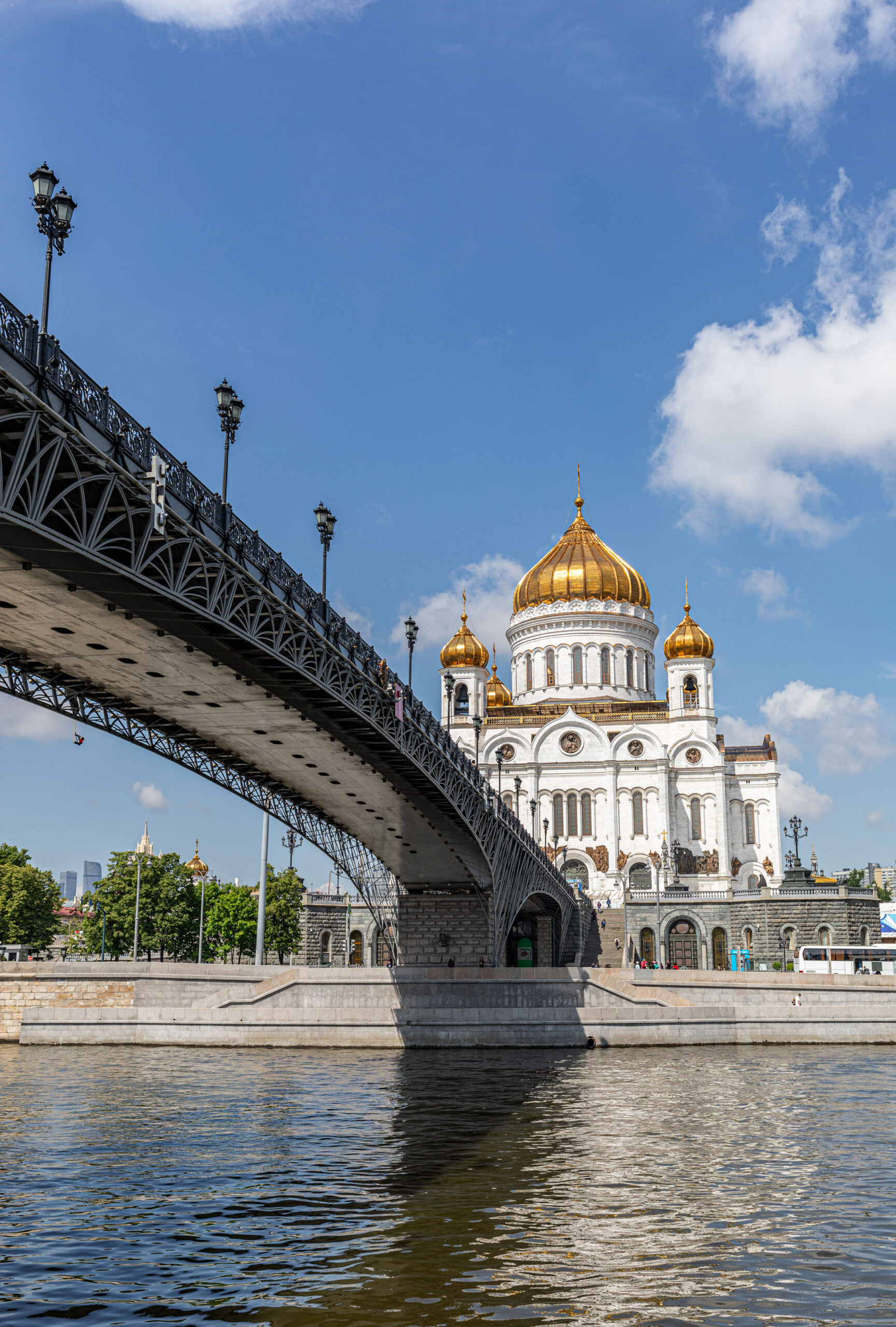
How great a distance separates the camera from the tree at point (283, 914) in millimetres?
80812

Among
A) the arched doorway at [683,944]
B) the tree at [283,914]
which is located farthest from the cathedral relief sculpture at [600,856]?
the tree at [283,914]

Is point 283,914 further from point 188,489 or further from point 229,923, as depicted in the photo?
point 188,489

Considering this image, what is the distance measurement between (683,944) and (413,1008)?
42209mm

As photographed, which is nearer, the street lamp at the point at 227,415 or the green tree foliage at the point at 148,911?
the street lamp at the point at 227,415

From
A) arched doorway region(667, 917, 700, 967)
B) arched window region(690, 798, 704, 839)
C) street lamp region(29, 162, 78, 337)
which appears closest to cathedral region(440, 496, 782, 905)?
arched window region(690, 798, 704, 839)

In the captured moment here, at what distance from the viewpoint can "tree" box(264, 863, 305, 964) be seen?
80.8 meters

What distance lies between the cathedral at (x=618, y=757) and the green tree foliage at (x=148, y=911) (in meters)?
25.9

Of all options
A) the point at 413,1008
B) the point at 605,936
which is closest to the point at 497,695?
the point at 605,936

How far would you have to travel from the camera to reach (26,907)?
68.4 metres

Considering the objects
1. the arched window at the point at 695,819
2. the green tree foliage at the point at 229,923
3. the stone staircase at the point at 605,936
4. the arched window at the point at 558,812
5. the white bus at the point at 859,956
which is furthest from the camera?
the arched window at the point at 558,812

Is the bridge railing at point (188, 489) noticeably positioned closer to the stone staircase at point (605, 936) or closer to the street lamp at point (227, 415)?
the street lamp at point (227, 415)

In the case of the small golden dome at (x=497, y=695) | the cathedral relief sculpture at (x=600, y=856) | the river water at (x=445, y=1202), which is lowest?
the river water at (x=445, y=1202)

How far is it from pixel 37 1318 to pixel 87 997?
32817mm

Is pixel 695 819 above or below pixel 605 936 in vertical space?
above
